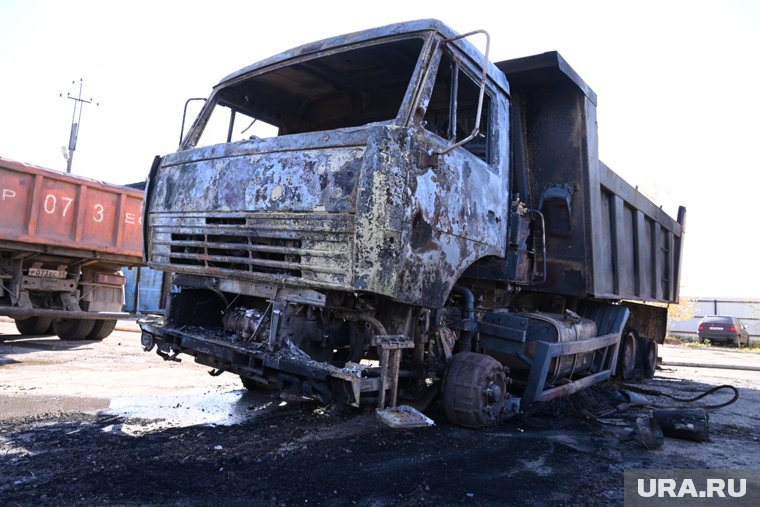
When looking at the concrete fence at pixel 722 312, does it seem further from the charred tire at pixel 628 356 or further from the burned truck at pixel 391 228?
the burned truck at pixel 391 228

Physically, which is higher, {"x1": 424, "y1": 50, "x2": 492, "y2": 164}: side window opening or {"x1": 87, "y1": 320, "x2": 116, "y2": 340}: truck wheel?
{"x1": 424, "y1": 50, "x2": 492, "y2": 164}: side window opening

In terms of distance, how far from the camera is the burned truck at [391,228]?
358 centimetres

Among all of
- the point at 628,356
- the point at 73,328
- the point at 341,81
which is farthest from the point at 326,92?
the point at 73,328

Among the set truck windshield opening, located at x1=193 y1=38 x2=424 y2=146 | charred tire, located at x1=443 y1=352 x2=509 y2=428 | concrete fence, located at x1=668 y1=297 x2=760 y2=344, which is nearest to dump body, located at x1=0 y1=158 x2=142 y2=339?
truck windshield opening, located at x1=193 y1=38 x2=424 y2=146

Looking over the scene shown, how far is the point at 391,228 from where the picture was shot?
346 centimetres

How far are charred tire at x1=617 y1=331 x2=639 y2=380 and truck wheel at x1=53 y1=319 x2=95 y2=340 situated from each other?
8768 mm

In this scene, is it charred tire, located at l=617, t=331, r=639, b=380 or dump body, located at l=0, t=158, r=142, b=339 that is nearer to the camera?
charred tire, located at l=617, t=331, r=639, b=380

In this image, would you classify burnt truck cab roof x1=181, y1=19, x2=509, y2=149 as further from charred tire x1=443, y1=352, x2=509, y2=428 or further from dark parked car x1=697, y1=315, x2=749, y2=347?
dark parked car x1=697, y1=315, x2=749, y2=347

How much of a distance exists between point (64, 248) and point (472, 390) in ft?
25.7

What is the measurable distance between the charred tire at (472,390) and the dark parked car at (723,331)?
22.1 metres

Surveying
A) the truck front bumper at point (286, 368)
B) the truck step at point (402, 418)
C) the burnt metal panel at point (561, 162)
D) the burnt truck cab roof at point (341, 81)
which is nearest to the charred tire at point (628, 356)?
the burnt metal panel at point (561, 162)

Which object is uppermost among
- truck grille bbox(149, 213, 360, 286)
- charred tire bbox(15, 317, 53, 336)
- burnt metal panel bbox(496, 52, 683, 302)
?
burnt metal panel bbox(496, 52, 683, 302)

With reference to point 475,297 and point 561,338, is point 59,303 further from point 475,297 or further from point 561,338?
point 561,338

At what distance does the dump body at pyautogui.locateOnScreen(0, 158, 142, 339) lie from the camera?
8.69m
